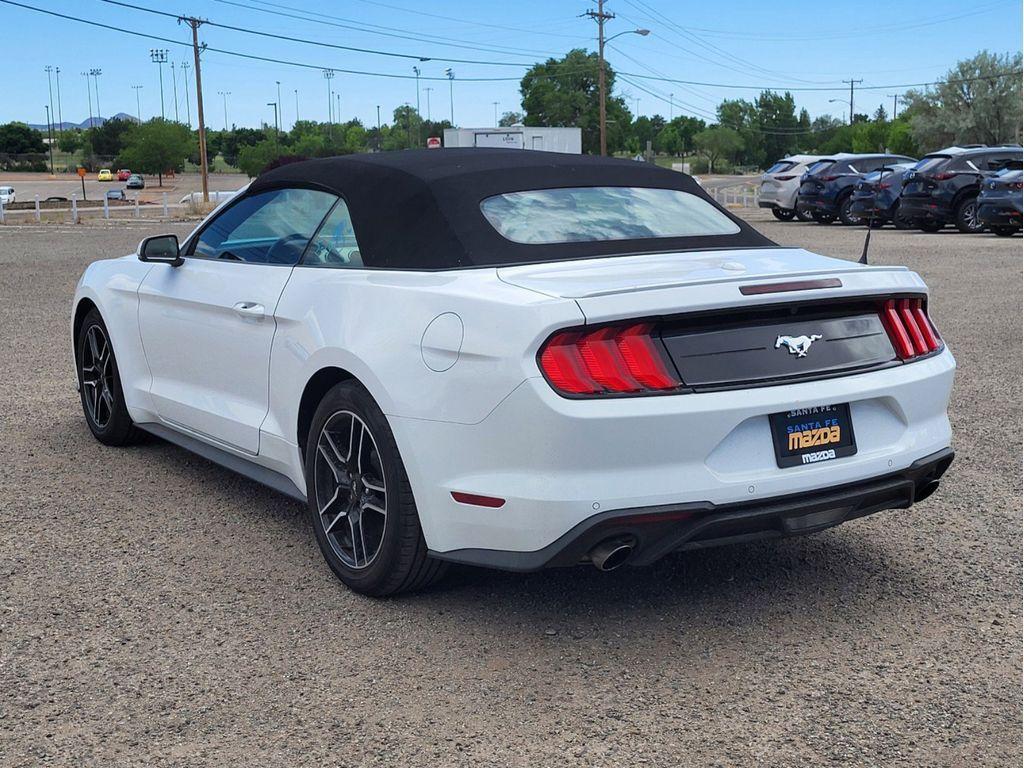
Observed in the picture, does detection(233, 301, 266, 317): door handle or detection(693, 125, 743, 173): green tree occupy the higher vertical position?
detection(693, 125, 743, 173): green tree

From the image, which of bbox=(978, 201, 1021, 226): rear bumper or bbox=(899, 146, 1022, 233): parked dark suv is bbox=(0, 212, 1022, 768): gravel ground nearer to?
bbox=(978, 201, 1021, 226): rear bumper

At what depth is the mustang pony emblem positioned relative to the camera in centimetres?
371

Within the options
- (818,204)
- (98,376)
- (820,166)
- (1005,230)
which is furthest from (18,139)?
(98,376)

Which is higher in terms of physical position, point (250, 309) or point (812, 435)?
point (250, 309)

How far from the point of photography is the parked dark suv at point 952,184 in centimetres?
2395

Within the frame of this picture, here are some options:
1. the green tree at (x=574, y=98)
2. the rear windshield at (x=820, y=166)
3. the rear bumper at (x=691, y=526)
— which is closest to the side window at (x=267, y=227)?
the rear bumper at (x=691, y=526)

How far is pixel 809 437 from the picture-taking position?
3721 millimetres

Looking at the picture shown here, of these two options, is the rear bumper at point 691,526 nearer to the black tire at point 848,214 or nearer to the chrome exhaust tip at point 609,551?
the chrome exhaust tip at point 609,551

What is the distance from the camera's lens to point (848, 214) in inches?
1097

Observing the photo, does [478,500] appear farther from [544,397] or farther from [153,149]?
[153,149]

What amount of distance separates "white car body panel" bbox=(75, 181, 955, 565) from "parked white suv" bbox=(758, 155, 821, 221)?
26.7 m

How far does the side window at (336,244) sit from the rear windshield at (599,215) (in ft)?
1.70

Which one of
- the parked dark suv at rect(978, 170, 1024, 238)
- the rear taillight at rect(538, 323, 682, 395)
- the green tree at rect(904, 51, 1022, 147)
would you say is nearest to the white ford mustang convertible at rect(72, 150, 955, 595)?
the rear taillight at rect(538, 323, 682, 395)

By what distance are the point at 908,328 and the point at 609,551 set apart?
4.57ft
